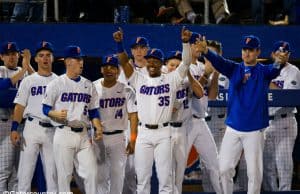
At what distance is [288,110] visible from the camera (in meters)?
8.38

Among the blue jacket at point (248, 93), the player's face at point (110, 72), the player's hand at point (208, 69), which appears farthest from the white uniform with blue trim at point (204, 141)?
the player's face at point (110, 72)

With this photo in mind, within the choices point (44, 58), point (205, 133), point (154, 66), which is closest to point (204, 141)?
Result: point (205, 133)

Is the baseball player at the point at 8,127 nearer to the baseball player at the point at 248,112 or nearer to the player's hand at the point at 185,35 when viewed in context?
the player's hand at the point at 185,35

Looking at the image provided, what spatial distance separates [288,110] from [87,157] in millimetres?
2439

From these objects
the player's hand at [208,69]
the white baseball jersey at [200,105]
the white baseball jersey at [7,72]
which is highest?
the player's hand at [208,69]

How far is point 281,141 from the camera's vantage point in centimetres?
838

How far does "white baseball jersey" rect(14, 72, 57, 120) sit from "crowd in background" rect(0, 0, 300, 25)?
1.67m

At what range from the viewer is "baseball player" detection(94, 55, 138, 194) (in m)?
7.57

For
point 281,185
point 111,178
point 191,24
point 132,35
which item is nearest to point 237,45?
point 191,24

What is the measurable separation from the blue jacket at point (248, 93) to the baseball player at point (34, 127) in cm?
171

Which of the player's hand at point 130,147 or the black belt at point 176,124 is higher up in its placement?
the black belt at point 176,124

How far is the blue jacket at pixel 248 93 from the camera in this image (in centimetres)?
718

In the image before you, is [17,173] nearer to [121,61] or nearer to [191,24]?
[121,61]

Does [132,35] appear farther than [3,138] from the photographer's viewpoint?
Yes
